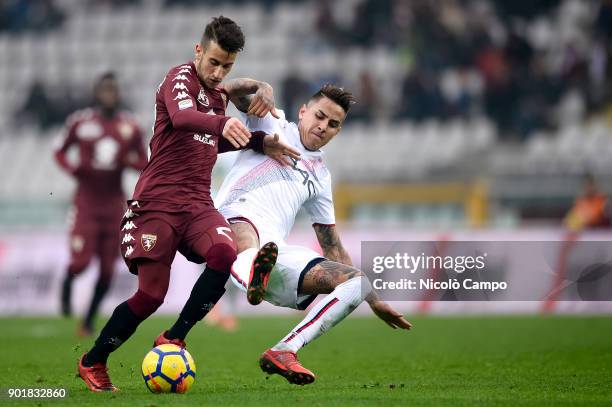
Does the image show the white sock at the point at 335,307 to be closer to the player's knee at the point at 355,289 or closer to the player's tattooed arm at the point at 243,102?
the player's knee at the point at 355,289

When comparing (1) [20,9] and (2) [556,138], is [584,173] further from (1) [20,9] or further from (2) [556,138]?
(1) [20,9]

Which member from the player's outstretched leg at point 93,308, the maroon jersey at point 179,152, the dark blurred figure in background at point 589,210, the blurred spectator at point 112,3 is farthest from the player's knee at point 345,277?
the blurred spectator at point 112,3

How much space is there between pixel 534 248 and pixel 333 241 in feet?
32.1

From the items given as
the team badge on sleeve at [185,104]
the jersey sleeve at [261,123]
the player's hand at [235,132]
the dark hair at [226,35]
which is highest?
the dark hair at [226,35]

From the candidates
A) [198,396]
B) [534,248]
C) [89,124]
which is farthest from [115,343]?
[534,248]

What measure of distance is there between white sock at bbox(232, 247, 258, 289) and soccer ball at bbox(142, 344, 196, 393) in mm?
540

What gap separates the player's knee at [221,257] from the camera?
643 cm

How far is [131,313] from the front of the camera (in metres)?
6.51

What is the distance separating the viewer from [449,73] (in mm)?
21344

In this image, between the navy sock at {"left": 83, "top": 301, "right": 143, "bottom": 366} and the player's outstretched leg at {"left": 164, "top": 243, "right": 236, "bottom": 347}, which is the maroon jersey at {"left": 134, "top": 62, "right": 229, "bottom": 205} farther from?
the navy sock at {"left": 83, "top": 301, "right": 143, "bottom": 366}

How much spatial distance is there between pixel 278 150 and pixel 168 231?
1.02 metres

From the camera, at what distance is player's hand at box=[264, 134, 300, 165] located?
6762 mm

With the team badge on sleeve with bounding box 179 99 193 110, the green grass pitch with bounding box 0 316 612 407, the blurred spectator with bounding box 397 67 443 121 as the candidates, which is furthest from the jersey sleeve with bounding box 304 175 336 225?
the blurred spectator with bounding box 397 67 443 121

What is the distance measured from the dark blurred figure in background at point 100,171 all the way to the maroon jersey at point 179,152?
5.80 m
